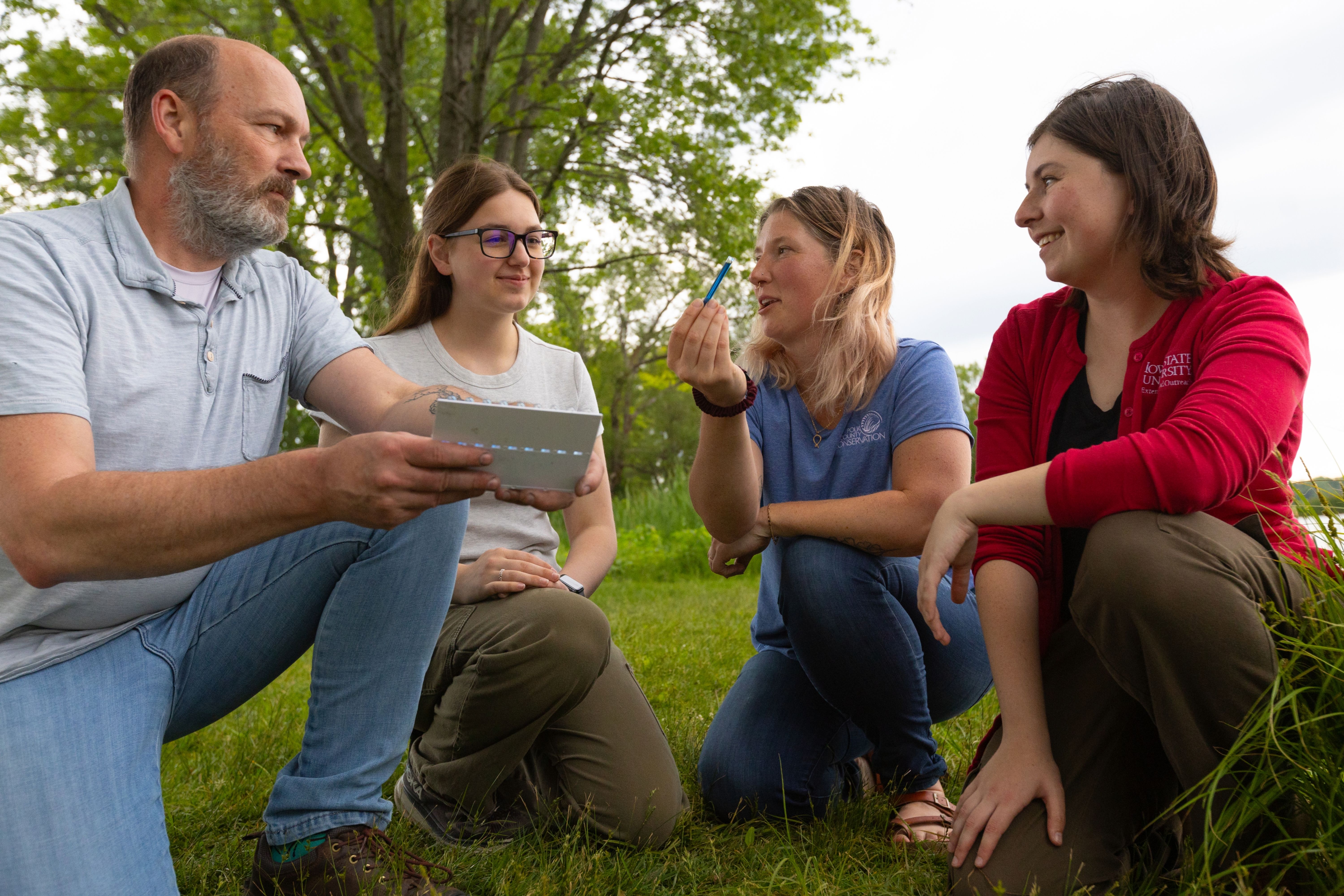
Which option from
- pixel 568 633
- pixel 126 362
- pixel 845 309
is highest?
pixel 845 309

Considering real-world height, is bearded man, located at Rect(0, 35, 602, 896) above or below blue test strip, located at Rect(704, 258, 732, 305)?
below

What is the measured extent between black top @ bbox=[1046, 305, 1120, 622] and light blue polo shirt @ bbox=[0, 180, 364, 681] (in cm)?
174

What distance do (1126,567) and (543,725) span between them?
4.52 feet

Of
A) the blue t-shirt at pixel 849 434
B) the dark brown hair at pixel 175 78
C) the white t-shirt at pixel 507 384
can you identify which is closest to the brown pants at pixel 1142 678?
the blue t-shirt at pixel 849 434

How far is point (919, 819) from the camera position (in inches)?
91.6

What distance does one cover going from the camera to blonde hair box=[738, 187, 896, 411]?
264cm

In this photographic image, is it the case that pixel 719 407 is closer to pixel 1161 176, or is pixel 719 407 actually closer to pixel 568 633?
pixel 568 633

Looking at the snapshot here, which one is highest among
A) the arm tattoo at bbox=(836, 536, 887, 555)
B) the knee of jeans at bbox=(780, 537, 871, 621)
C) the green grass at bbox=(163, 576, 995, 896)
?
the arm tattoo at bbox=(836, 536, 887, 555)

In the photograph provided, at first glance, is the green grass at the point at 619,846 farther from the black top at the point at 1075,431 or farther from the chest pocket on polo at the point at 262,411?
the chest pocket on polo at the point at 262,411

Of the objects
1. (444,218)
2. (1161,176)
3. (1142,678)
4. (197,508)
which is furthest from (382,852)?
(1161,176)

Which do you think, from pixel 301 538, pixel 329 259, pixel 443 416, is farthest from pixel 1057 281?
pixel 329 259

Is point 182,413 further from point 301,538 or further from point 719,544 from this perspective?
Answer: point 719,544

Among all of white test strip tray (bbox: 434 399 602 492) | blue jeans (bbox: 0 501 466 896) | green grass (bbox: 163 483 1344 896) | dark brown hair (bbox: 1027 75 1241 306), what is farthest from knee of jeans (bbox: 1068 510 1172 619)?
blue jeans (bbox: 0 501 466 896)

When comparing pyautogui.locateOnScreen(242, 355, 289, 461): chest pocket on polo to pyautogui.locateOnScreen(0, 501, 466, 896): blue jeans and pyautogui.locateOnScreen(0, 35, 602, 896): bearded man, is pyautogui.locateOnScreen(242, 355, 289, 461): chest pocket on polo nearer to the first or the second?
pyautogui.locateOnScreen(0, 35, 602, 896): bearded man
